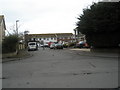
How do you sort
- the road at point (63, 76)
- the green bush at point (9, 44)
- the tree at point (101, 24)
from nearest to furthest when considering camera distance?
the road at point (63, 76)
the tree at point (101, 24)
the green bush at point (9, 44)

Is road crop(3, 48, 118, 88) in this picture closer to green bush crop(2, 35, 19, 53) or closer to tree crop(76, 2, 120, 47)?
tree crop(76, 2, 120, 47)

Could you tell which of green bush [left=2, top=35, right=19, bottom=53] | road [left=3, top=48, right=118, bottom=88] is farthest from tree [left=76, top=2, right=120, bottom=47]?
road [left=3, top=48, right=118, bottom=88]

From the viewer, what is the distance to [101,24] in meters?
27.5

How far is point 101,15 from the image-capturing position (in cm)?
2738

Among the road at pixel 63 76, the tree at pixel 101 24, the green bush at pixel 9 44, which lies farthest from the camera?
the green bush at pixel 9 44

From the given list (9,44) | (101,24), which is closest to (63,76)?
(101,24)

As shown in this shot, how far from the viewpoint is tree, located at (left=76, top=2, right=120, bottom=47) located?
1043 inches

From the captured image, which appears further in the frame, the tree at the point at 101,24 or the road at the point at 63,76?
the tree at the point at 101,24

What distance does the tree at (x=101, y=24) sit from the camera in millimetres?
26484

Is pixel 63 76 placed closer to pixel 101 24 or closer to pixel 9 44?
pixel 101 24

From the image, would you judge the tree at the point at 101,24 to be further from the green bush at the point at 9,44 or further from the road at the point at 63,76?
the road at the point at 63,76

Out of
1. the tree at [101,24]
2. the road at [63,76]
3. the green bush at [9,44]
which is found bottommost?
the road at [63,76]

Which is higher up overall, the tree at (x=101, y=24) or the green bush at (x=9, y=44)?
the tree at (x=101, y=24)

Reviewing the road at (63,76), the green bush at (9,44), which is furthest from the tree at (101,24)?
the road at (63,76)
